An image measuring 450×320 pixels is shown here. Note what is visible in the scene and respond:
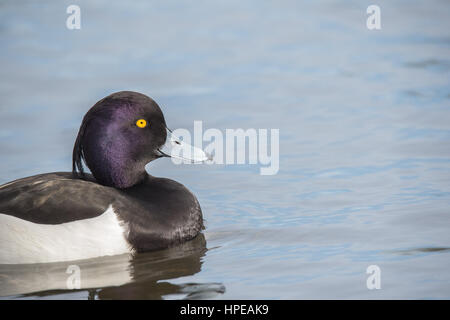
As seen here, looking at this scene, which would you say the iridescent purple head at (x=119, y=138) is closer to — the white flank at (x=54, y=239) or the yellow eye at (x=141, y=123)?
the yellow eye at (x=141, y=123)

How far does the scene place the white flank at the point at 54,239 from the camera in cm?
707

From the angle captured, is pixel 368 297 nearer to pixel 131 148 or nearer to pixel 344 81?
pixel 131 148

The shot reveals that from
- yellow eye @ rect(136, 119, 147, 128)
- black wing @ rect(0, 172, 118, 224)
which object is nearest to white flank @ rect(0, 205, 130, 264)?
black wing @ rect(0, 172, 118, 224)

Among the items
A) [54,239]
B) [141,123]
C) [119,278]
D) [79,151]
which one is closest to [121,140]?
[141,123]

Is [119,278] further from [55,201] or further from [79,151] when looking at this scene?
[79,151]

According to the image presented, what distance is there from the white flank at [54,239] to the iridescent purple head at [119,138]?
1.95 ft

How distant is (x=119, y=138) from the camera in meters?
7.55

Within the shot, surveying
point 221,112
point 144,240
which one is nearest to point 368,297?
point 144,240

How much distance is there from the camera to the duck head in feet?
24.5

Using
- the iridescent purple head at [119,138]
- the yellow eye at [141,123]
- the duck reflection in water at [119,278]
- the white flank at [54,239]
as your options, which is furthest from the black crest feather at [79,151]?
the duck reflection in water at [119,278]

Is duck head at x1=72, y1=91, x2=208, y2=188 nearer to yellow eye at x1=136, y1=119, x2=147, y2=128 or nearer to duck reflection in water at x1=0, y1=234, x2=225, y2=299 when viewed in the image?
yellow eye at x1=136, y1=119, x2=147, y2=128

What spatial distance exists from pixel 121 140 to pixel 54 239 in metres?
1.05

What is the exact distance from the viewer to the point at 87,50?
1269 centimetres

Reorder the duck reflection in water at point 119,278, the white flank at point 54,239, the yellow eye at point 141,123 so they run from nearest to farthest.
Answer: the duck reflection in water at point 119,278
the white flank at point 54,239
the yellow eye at point 141,123
